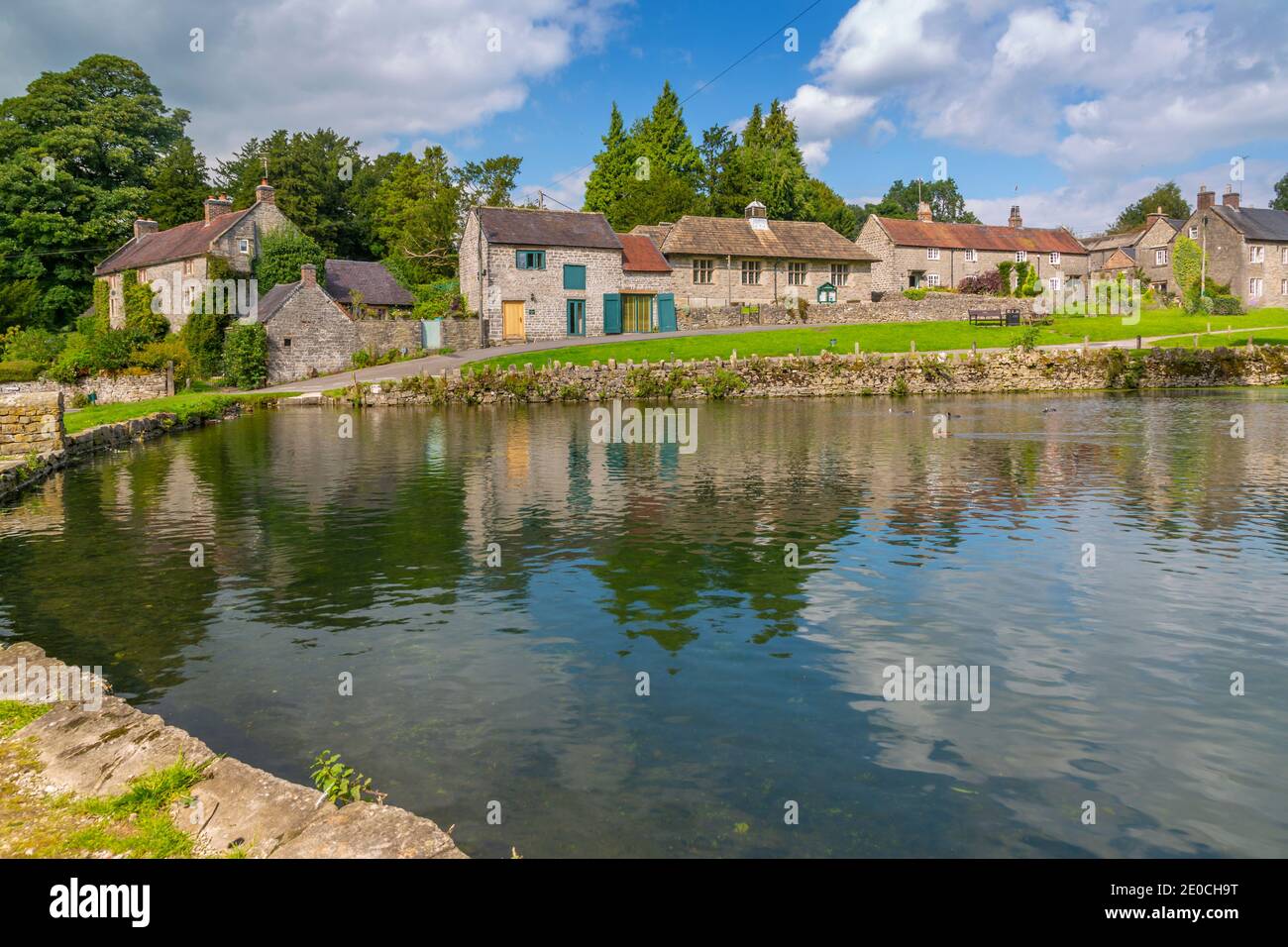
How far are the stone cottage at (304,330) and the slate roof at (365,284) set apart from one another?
7273mm

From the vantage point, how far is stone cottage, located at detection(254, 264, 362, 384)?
5600 cm

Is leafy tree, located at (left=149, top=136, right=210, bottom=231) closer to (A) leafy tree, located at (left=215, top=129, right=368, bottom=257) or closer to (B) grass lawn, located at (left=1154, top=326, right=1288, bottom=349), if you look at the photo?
(A) leafy tree, located at (left=215, top=129, right=368, bottom=257)

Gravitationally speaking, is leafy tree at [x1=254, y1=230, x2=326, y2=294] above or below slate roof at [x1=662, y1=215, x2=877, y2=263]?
below

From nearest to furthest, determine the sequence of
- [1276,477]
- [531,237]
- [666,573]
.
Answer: [666,573], [1276,477], [531,237]

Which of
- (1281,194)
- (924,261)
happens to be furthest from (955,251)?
(1281,194)

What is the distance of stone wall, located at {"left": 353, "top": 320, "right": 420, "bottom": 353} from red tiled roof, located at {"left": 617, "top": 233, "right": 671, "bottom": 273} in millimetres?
16207

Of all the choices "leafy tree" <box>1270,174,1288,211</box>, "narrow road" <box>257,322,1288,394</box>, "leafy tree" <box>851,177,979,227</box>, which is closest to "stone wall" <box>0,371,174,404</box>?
"narrow road" <box>257,322,1288,394</box>

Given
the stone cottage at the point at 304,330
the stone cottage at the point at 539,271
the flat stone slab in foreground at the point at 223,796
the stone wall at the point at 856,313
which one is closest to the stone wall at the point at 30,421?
the flat stone slab in foreground at the point at 223,796

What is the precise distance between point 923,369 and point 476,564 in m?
43.6

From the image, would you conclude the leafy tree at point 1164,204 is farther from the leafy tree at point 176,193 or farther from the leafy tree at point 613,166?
the leafy tree at point 176,193
